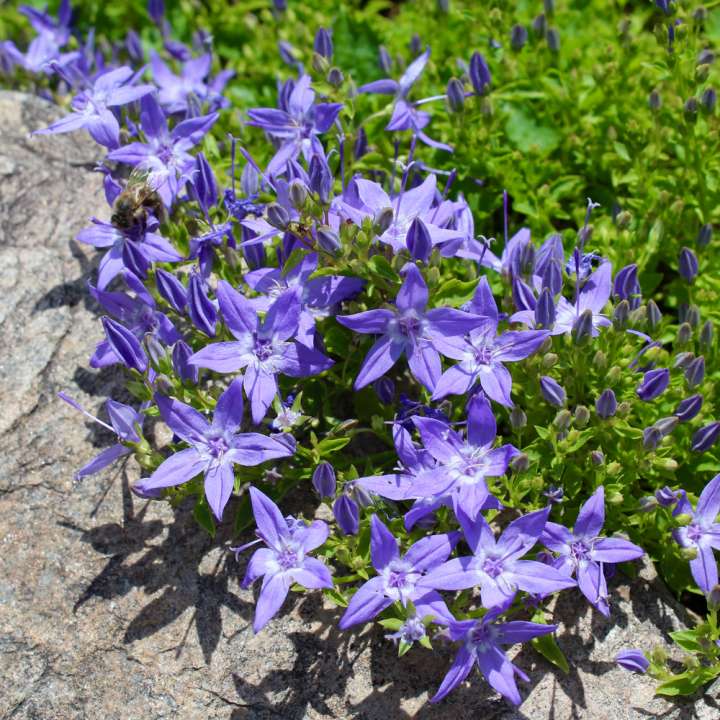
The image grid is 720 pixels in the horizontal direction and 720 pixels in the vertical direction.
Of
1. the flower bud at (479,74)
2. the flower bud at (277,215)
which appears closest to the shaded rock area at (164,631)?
the flower bud at (277,215)

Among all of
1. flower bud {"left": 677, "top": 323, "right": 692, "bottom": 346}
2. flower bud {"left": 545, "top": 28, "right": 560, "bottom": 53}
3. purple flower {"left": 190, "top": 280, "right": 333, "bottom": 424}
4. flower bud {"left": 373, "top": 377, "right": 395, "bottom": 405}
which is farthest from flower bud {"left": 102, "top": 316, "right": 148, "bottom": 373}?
flower bud {"left": 545, "top": 28, "right": 560, "bottom": 53}

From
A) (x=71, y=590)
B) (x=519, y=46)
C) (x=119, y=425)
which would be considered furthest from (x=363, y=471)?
(x=519, y=46)

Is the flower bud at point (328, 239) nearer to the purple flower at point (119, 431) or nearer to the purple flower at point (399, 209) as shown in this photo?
the purple flower at point (399, 209)

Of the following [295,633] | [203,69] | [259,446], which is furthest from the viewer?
[203,69]

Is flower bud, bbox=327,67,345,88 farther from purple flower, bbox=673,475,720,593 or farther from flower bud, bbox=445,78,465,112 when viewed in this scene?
purple flower, bbox=673,475,720,593

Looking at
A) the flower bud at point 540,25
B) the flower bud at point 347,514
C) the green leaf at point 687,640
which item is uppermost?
the flower bud at point 540,25

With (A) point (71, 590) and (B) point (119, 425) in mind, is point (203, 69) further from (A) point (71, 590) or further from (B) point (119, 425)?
(A) point (71, 590)
